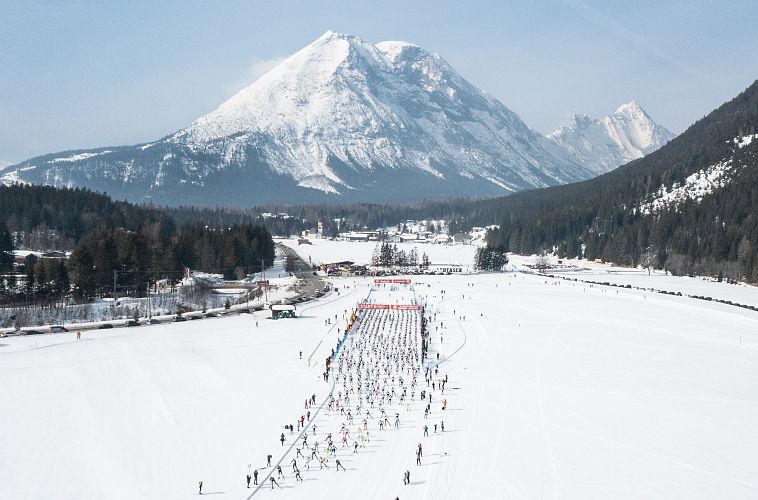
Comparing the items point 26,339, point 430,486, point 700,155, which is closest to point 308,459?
point 430,486

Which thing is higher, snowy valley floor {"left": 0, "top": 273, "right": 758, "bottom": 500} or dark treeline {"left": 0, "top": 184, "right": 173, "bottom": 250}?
dark treeline {"left": 0, "top": 184, "right": 173, "bottom": 250}

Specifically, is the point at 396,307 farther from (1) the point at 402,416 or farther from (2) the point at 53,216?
(2) the point at 53,216

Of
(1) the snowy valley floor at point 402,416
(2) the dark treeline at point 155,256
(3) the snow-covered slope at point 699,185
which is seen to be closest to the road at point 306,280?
(2) the dark treeline at point 155,256

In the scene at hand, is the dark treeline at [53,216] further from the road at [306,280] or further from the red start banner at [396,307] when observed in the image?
the red start banner at [396,307]

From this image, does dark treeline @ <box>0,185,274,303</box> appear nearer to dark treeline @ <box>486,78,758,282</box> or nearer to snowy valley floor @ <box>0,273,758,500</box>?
snowy valley floor @ <box>0,273,758,500</box>

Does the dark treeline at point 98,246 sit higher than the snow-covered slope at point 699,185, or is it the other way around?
the snow-covered slope at point 699,185

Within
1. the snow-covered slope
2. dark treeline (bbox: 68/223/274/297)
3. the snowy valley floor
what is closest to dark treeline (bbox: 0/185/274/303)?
dark treeline (bbox: 68/223/274/297)
